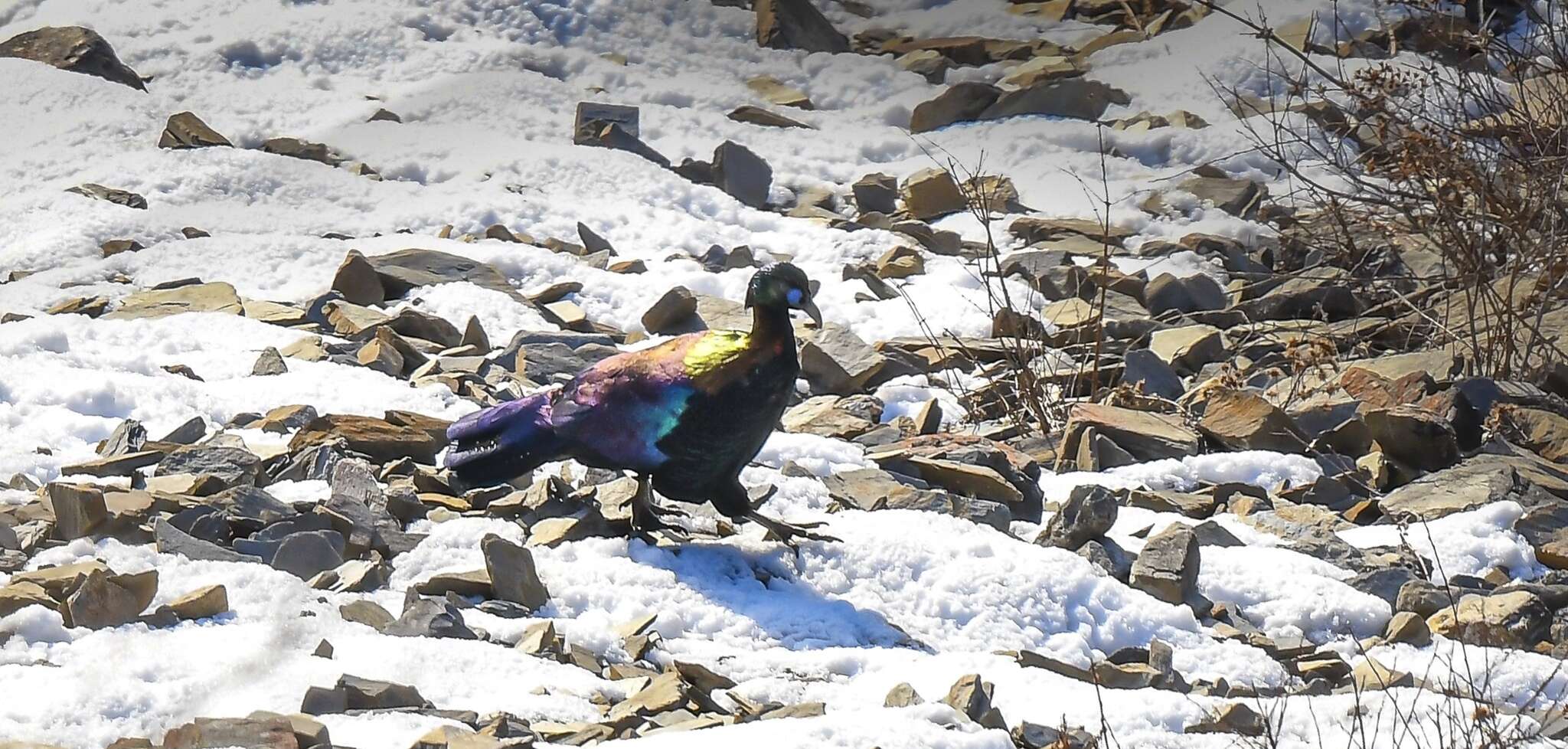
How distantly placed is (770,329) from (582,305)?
109 inches

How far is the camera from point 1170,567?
4.23 metres

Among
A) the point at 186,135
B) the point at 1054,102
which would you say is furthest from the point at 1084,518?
the point at 186,135

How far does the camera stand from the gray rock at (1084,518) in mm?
4453

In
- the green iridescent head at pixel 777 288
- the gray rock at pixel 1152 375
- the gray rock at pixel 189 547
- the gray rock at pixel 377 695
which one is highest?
the green iridescent head at pixel 777 288

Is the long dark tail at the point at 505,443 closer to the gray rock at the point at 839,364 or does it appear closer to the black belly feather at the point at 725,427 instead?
the black belly feather at the point at 725,427

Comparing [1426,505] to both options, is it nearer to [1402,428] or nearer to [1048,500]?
[1402,428]

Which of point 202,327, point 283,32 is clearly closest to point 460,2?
point 283,32

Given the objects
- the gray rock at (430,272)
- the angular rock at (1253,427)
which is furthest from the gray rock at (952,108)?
the angular rock at (1253,427)

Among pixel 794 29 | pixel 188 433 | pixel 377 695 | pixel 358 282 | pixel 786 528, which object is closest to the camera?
pixel 377 695

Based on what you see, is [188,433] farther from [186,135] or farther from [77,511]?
[186,135]

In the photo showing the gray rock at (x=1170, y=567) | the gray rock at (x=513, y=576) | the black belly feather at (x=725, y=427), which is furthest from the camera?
the gray rock at (x=1170, y=567)

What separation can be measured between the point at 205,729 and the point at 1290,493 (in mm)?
3365

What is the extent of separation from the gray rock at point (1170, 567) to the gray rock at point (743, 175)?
4.08 meters

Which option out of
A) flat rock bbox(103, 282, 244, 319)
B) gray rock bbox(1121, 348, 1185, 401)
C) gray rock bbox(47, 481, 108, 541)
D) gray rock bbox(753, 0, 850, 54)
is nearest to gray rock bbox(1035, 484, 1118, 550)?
gray rock bbox(1121, 348, 1185, 401)
